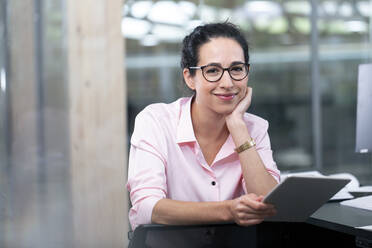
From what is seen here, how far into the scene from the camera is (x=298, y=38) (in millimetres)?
5707

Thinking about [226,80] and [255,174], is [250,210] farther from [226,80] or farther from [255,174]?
[226,80]

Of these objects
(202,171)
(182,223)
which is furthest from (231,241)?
(202,171)

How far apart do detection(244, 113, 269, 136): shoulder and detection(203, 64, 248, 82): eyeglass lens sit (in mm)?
236

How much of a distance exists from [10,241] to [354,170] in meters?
3.70

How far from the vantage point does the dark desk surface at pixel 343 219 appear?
1.59 meters

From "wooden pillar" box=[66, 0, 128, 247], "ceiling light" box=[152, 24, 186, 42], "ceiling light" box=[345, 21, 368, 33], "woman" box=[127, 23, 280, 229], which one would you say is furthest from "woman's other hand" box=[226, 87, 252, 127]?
"ceiling light" box=[345, 21, 368, 33]

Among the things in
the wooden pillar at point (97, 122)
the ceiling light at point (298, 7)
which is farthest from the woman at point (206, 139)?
the ceiling light at point (298, 7)

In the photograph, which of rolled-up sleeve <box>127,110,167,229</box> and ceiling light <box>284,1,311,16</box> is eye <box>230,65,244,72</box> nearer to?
rolled-up sleeve <box>127,110,167,229</box>

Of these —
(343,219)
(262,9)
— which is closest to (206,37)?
(343,219)

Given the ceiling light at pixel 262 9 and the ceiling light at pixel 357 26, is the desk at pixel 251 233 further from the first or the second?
the ceiling light at pixel 262 9

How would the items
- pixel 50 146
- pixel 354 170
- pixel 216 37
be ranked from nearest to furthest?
pixel 216 37 → pixel 50 146 → pixel 354 170

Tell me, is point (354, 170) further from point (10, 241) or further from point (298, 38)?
point (10, 241)

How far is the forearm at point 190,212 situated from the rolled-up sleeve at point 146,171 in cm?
4

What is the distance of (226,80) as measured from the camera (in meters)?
1.88
